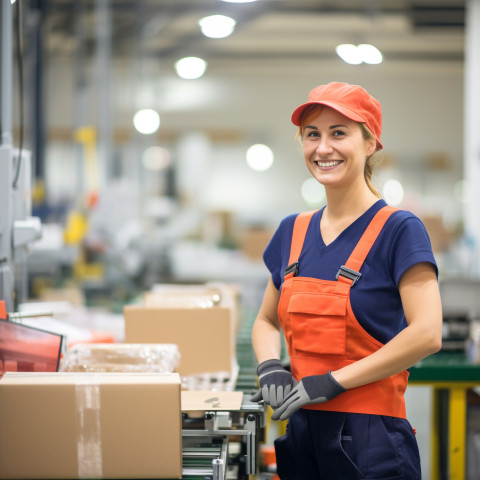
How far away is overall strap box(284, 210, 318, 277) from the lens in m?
1.65

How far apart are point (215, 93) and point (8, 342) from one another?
1023cm

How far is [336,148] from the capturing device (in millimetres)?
1556

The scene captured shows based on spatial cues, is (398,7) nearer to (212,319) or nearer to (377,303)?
(212,319)

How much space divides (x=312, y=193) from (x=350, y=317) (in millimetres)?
10177

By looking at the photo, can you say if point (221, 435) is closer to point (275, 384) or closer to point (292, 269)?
point (275, 384)

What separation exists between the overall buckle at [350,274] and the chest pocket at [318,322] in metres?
Result: 0.04

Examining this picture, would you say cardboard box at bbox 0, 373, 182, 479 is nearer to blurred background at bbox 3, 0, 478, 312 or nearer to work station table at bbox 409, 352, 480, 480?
work station table at bbox 409, 352, 480, 480

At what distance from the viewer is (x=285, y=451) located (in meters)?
1.64

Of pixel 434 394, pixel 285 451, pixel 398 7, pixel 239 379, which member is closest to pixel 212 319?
pixel 239 379

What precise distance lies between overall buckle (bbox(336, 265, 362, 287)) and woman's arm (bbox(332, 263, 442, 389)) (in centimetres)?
10

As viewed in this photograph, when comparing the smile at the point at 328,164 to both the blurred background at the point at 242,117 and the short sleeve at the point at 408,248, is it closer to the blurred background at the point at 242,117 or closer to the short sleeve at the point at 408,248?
the short sleeve at the point at 408,248

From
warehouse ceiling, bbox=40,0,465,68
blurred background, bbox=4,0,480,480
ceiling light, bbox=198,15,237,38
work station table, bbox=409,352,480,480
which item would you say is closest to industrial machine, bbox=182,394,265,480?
work station table, bbox=409,352,480,480

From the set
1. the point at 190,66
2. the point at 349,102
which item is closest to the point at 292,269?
the point at 349,102

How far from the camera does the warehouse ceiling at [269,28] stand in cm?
742
